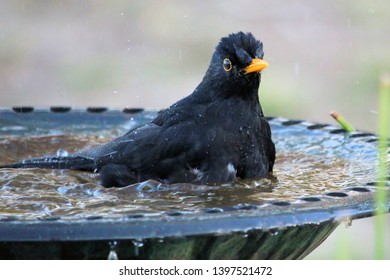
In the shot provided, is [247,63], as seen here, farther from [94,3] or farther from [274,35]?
[94,3]

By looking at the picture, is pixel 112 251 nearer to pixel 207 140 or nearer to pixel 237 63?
pixel 207 140

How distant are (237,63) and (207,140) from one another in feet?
1.63

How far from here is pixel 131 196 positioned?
4.81m

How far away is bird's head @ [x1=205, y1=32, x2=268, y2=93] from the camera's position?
17.4 feet

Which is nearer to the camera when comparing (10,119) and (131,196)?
(131,196)

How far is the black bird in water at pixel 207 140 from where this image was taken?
205 inches

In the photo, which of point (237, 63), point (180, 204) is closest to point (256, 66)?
point (237, 63)

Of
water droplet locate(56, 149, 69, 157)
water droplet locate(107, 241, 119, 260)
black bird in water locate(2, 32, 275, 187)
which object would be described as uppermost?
black bird in water locate(2, 32, 275, 187)

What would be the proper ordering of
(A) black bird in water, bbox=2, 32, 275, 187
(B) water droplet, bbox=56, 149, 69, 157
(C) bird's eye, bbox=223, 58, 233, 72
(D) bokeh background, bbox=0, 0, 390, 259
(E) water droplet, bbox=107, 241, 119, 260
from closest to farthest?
(E) water droplet, bbox=107, 241, 119, 260 < (A) black bird in water, bbox=2, 32, 275, 187 < (C) bird's eye, bbox=223, 58, 233, 72 < (B) water droplet, bbox=56, 149, 69, 157 < (D) bokeh background, bbox=0, 0, 390, 259

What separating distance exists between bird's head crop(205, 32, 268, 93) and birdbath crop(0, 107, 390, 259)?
1.85 feet

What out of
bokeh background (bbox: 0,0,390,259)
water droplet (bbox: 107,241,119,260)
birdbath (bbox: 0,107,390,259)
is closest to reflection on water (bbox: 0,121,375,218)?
birdbath (bbox: 0,107,390,259)

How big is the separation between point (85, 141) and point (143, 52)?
749 centimetres

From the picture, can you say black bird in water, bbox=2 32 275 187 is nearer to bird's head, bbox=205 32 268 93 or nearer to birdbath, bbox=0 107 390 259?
bird's head, bbox=205 32 268 93
